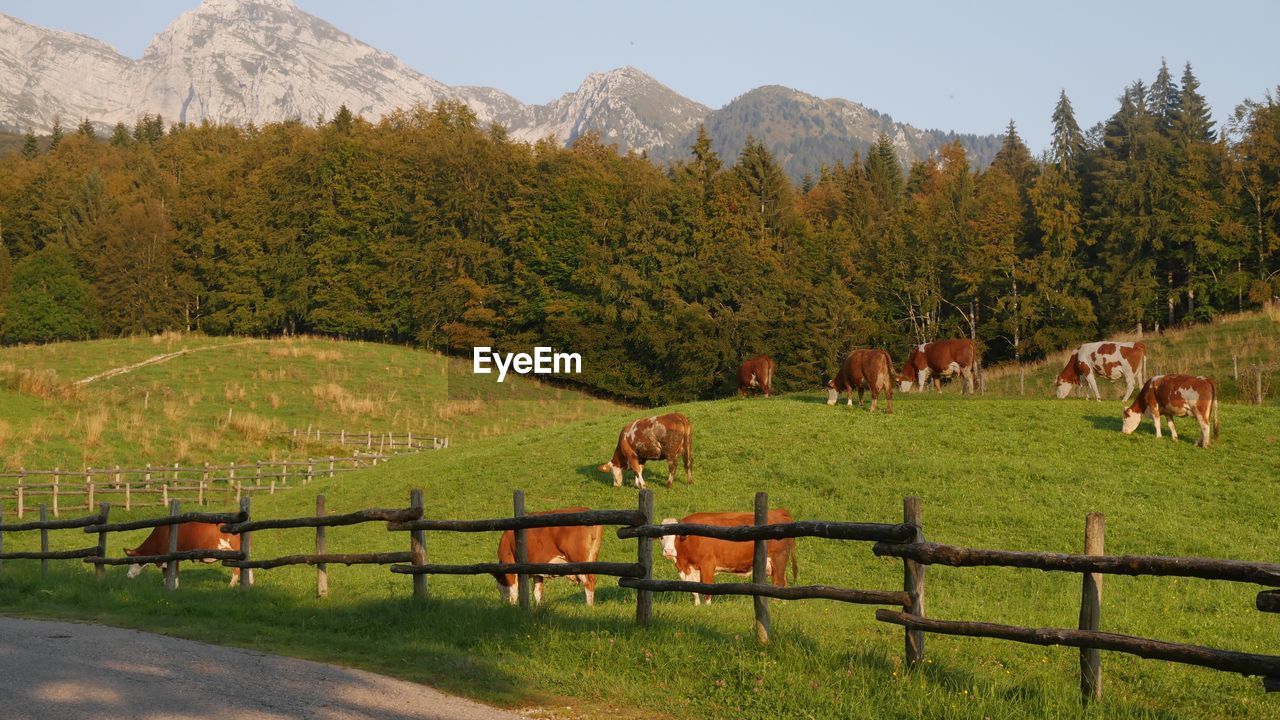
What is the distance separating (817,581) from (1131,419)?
13.8 meters

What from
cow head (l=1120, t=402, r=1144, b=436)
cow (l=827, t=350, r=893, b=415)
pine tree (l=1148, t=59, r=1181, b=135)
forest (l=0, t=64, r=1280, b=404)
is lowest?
cow head (l=1120, t=402, r=1144, b=436)

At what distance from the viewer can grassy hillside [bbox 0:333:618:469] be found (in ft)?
144

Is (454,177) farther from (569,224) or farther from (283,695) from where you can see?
(283,695)

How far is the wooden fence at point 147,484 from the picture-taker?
36.5m

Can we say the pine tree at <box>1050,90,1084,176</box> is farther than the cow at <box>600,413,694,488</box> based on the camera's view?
Yes

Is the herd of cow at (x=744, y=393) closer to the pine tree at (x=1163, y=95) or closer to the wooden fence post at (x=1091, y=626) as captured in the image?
the wooden fence post at (x=1091, y=626)

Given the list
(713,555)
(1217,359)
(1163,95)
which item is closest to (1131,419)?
(1217,359)

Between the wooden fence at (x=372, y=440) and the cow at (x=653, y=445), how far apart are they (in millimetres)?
21680

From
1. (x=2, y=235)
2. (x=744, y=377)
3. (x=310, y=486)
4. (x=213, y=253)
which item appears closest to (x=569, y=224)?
(x=213, y=253)

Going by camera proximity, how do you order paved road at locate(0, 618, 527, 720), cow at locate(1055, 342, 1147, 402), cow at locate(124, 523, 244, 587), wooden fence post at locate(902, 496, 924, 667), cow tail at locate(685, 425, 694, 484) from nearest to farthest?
paved road at locate(0, 618, 527, 720)
wooden fence post at locate(902, 496, 924, 667)
cow at locate(124, 523, 244, 587)
cow tail at locate(685, 425, 694, 484)
cow at locate(1055, 342, 1147, 402)

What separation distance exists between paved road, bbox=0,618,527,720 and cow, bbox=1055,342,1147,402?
1128 inches

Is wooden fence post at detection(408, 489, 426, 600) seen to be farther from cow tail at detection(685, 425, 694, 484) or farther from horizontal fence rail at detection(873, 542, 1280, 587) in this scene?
cow tail at detection(685, 425, 694, 484)

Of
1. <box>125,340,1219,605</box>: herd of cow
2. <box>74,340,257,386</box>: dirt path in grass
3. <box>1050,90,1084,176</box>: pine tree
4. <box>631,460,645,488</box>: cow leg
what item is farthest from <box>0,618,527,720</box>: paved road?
<box>1050,90,1084,176</box>: pine tree

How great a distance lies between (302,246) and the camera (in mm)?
92750
